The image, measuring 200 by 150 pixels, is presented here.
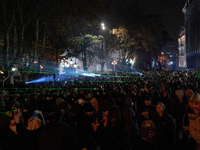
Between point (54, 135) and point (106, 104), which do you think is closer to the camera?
point (54, 135)

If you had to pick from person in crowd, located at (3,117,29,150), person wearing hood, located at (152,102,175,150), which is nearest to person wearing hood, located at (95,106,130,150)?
person wearing hood, located at (152,102,175,150)

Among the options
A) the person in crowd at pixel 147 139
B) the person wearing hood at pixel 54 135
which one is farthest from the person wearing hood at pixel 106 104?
the person in crowd at pixel 147 139

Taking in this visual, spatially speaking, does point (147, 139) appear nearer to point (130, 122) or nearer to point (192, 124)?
point (192, 124)

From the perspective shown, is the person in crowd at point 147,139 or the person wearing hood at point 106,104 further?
the person wearing hood at point 106,104

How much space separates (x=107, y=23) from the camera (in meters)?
37.8

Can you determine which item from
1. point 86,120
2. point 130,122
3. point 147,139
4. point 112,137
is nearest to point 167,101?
point 130,122

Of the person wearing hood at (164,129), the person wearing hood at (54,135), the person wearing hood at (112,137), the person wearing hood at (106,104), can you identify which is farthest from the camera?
the person wearing hood at (106,104)

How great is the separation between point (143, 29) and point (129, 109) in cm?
3014

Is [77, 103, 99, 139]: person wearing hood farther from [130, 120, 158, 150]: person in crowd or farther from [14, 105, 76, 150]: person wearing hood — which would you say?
[130, 120, 158, 150]: person in crowd

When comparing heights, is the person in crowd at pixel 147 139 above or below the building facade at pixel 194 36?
below

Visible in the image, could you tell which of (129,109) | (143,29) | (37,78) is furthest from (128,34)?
(129,109)

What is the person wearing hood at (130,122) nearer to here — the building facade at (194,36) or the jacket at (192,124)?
the jacket at (192,124)

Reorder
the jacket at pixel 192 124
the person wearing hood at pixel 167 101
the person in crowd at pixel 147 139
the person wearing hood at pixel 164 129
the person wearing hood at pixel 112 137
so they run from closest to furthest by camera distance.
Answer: the person in crowd at pixel 147 139, the person wearing hood at pixel 112 137, the jacket at pixel 192 124, the person wearing hood at pixel 164 129, the person wearing hood at pixel 167 101

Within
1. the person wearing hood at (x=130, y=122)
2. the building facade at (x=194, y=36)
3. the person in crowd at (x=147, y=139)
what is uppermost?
the building facade at (x=194, y=36)
